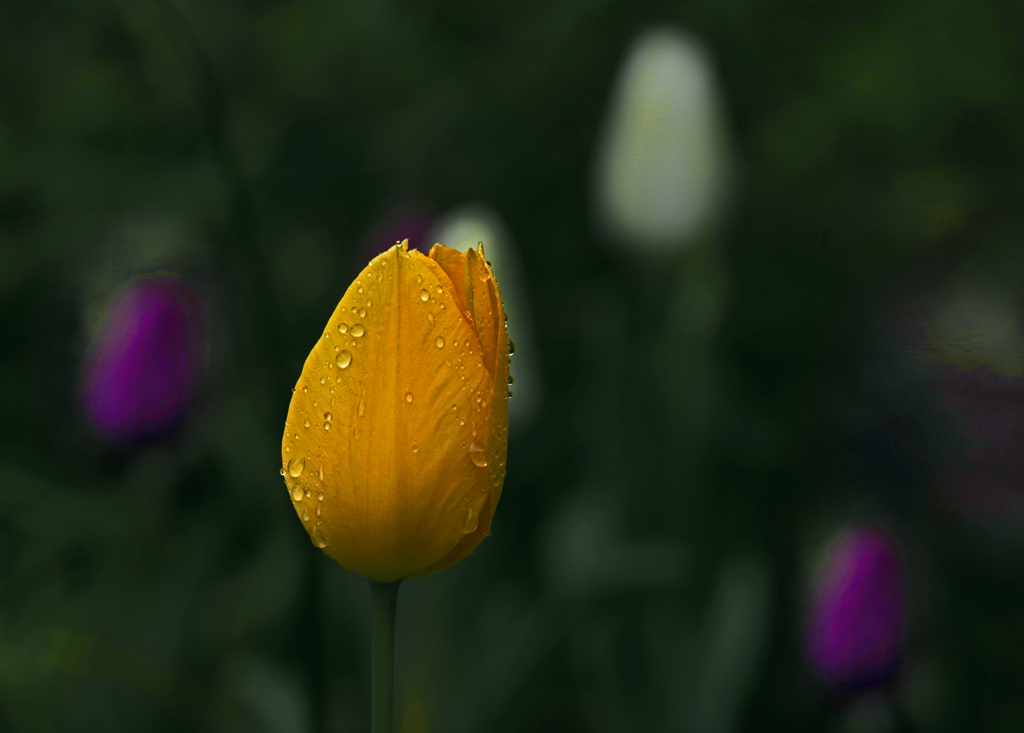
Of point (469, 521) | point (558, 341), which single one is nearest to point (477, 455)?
point (469, 521)

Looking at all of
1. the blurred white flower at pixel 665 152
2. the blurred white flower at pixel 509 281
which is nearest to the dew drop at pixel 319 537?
the blurred white flower at pixel 509 281

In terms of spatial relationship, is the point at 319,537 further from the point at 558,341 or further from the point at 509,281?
the point at 558,341

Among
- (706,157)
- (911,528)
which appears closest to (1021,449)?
(911,528)

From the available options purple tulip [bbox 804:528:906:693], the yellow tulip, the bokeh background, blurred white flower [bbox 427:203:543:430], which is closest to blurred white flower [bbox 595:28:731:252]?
the bokeh background

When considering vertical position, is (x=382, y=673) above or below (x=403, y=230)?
below

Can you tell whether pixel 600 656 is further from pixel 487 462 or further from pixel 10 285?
pixel 10 285
